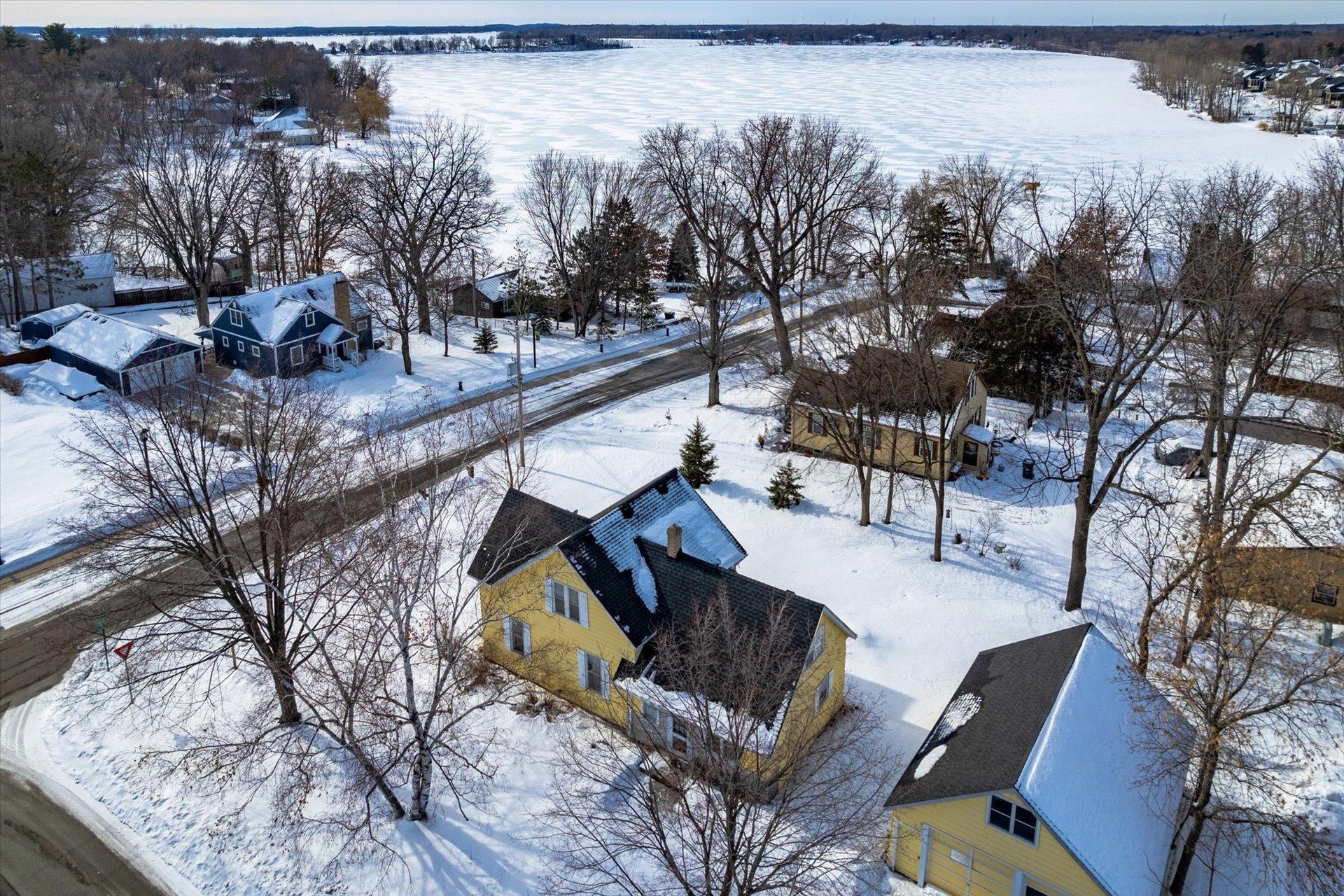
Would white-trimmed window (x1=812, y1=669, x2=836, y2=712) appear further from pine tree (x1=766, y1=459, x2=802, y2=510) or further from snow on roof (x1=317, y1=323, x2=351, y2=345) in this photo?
snow on roof (x1=317, y1=323, x2=351, y2=345)

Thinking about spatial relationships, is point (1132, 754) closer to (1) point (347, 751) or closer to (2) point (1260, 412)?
(1) point (347, 751)

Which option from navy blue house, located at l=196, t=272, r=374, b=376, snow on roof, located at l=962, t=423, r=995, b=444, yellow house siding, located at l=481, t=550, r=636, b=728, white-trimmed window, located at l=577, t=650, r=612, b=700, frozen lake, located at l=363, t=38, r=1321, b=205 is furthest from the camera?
frozen lake, located at l=363, t=38, r=1321, b=205

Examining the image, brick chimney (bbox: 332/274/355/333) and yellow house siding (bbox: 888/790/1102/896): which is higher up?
brick chimney (bbox: 332/274/355/333)

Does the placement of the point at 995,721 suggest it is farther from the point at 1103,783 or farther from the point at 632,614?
the point at 632,614

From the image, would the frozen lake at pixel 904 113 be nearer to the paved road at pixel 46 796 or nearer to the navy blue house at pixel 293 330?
the navy blue house at pixel 293 330

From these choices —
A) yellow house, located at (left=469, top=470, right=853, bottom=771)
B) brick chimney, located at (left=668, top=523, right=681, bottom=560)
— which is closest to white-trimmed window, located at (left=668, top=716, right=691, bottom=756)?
yellow house, located at (left=469, top=470, right=853, bottom=771)

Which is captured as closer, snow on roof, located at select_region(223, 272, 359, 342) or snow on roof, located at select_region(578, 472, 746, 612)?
snow on roof, located at select_region(578, 472, 746, 612)

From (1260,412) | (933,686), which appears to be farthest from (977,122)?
(933,686)
